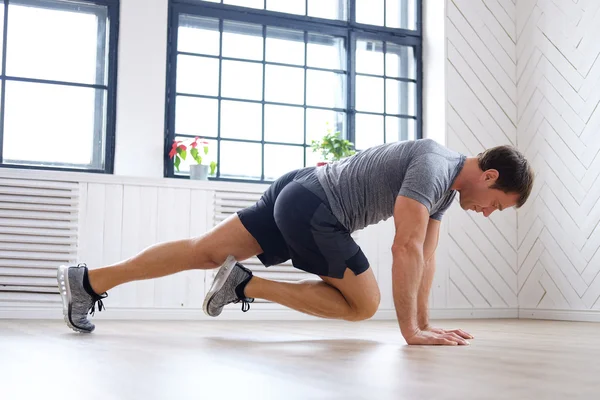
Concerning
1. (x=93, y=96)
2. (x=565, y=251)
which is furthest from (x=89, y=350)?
(x=565, y=251)

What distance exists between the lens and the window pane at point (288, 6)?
5.18 meters

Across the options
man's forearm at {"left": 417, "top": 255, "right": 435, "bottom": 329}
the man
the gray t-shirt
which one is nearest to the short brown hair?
the man

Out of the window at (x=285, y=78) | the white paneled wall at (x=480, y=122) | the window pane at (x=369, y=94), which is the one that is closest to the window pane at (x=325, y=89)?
the window at (x=285, y=78)

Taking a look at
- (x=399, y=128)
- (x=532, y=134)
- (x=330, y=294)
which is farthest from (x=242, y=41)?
(x=330, y=294)

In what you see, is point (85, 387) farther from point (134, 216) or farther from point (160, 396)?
point (134, 216)

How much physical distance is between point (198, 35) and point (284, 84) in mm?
666

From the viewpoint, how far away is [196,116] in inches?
194

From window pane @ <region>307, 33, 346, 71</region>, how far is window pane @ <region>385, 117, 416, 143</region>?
20.5 inches

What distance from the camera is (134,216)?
4.37 metres

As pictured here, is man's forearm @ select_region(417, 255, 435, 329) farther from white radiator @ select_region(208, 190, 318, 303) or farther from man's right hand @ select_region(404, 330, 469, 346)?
white radiator @ select_region(208, 190, 318, 303)

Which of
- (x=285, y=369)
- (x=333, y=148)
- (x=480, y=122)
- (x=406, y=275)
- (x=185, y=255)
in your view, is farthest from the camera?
(x=480, y=122)

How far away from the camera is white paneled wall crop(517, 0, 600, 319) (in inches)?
189

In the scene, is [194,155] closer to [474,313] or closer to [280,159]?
[280,159]

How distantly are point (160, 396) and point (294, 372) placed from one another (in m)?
0.41
